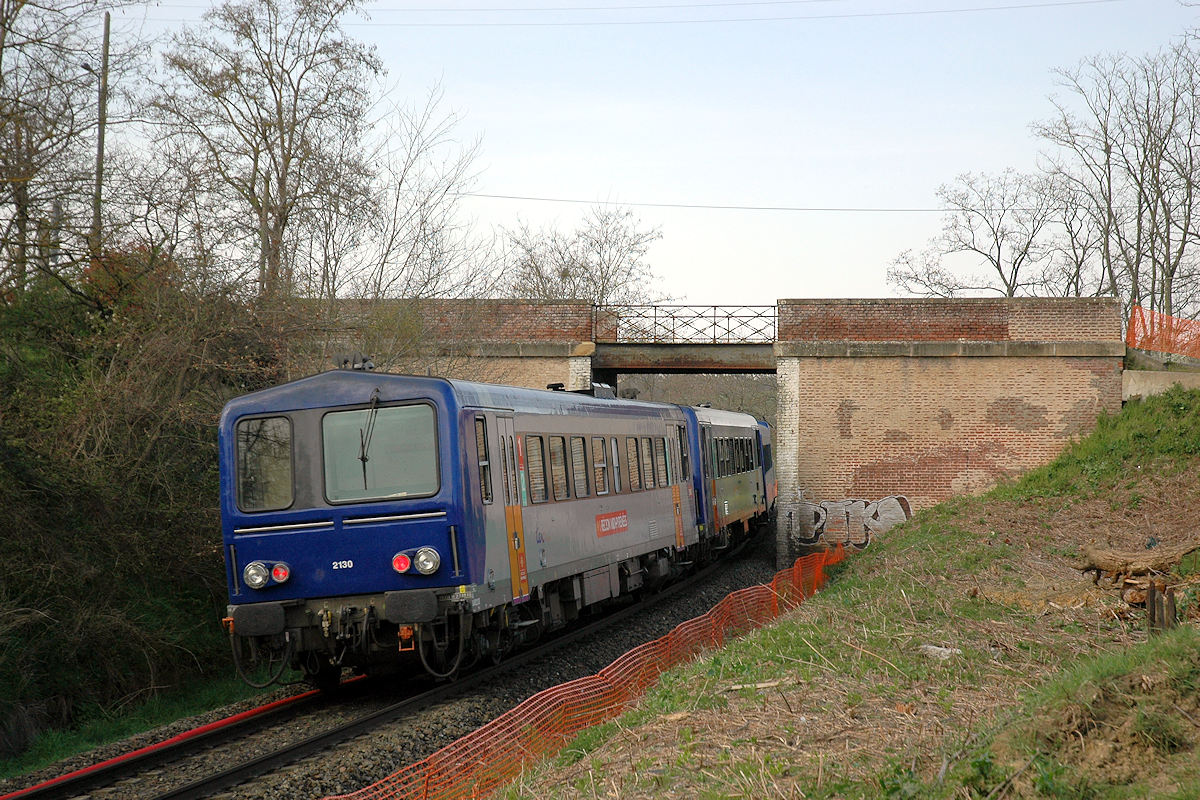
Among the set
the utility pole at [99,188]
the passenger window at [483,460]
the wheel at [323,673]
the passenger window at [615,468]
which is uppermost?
the utility pole at [99,188]

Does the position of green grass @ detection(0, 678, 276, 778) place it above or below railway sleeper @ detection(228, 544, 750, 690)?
below

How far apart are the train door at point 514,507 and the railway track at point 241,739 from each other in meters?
1.01

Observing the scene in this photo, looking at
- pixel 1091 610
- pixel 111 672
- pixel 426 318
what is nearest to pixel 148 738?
pixel 111 672

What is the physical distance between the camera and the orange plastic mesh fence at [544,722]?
6.20 m

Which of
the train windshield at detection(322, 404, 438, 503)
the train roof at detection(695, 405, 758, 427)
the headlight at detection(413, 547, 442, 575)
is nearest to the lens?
the headlight at detection(413, 547, 442, 575)

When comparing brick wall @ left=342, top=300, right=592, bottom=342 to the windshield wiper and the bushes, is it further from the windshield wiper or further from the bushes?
the windshield wiper

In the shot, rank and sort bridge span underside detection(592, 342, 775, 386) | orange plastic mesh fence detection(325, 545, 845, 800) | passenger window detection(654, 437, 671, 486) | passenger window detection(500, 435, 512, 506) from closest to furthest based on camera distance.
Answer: orange plastic mesh fence detection(325, 545, 845, 800), passenger window detection(500, 435, 512, 506), passenger window detection(654, 437, 671, 486), bridge span underside detection(592, 342, 775, 386)

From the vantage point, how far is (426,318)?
61.7ft

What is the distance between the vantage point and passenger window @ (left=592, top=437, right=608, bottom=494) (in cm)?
1252

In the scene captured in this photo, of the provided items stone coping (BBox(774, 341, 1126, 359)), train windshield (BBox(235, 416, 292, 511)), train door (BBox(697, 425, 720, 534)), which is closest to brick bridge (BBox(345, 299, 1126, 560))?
stone coping (BBox(774, 341, 1126, 359))

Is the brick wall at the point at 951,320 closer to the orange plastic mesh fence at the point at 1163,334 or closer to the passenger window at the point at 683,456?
the orange plastic mesh fence at the point at 1163,334

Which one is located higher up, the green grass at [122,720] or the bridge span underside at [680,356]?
the bridge span underside at [680,356]

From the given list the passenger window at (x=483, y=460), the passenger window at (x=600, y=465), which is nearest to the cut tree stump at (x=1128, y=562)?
the passenger window at (x=600, y=465)

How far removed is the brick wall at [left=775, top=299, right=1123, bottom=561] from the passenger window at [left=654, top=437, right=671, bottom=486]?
6.63 m
